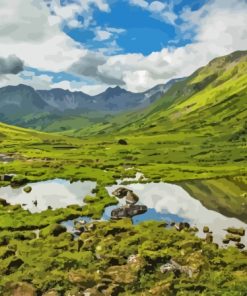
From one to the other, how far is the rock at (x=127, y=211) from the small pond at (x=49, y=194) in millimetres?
12362

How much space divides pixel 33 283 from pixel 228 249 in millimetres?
21727

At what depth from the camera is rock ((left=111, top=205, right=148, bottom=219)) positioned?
223 feet

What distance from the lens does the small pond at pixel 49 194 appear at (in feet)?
262

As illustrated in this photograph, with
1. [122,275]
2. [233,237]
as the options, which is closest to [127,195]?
[233,237]

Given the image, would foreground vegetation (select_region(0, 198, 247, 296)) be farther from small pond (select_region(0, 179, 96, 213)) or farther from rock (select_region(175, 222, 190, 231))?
small pond (select_region(0, 179, 96, 213))

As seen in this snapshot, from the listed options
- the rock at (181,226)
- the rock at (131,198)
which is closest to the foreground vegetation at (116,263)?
the rock at (181,226)

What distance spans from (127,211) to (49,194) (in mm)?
25964

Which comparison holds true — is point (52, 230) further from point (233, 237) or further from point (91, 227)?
point (233, 237)

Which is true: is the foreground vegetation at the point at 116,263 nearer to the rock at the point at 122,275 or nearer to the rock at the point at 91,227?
the rock at the point at 122,275

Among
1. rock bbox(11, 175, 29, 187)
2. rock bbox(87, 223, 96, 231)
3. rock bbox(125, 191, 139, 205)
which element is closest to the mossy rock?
rock bbox(87, 223, 96, 231)

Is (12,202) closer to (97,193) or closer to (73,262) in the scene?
(97,193)

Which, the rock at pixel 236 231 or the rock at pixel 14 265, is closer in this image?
the rock at pixel 14 265

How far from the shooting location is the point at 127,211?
69812 millimetres

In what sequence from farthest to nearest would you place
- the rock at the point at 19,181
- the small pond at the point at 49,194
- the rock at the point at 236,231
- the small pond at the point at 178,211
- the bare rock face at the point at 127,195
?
the rock at the point at 19,181 < the bare rock face at the point at 127,195 < the small pond at the point at 49,194 < the small pond at the point at 178,211 < the rock at the point at 236,231
